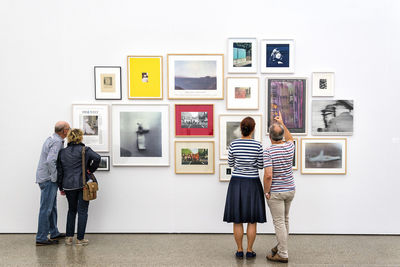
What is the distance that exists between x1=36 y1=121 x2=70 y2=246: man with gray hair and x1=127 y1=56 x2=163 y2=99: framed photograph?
42.7 inches

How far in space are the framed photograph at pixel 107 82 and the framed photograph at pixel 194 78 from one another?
762mm

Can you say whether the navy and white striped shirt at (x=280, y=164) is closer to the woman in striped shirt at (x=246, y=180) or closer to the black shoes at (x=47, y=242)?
the woman in striped shirt at (x=246, y=180)

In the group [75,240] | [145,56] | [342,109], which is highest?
[145,56]

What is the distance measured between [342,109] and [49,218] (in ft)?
14.6

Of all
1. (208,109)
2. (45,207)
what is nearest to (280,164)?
(208,109)

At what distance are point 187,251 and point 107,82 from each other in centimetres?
262

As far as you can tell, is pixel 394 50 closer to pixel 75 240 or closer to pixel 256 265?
pixel 256 265

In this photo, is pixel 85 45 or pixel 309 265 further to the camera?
pixel 85 45

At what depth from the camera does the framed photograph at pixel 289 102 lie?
4773 mm

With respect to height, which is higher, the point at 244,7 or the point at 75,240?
the point at 244,7

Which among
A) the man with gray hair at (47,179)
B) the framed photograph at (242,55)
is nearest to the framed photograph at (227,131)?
the framed photograph at (242,55)

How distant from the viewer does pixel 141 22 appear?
4.80m

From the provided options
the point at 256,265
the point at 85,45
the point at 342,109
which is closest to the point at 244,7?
the point at 342,109

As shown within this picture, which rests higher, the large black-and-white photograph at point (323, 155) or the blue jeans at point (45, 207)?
the large black-and-white photograph at point (323, 155)
